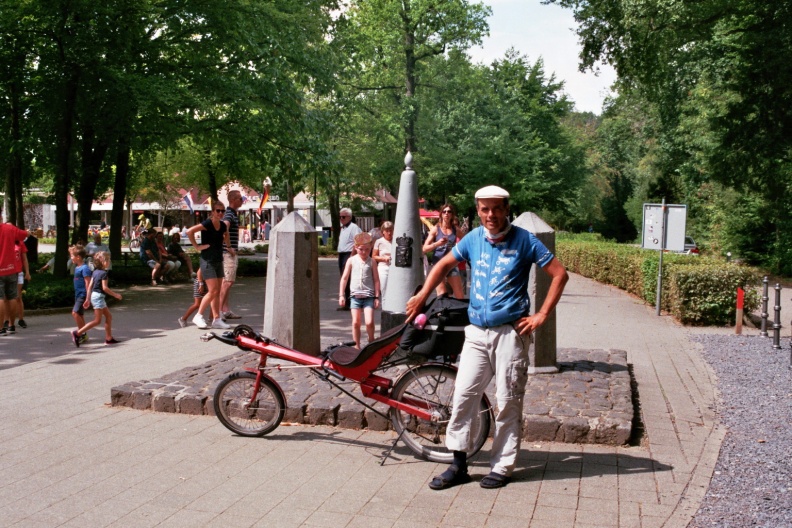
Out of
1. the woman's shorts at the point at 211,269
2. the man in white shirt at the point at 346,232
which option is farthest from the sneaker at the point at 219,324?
the man in white shirt at the point at 346,232

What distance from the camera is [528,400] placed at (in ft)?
22.0

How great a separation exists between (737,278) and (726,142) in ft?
35.7

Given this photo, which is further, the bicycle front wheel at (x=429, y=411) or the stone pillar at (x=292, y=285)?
the stone pillar at (x=292, y=285)

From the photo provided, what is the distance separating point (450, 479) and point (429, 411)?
2.25 ft

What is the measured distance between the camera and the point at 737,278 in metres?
13.8

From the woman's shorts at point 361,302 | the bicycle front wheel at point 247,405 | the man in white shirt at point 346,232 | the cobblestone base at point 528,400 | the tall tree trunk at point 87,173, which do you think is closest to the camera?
the cobblestone base at point 528,400

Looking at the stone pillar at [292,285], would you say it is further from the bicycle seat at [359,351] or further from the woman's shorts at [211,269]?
the woman's shorts at [211,269]

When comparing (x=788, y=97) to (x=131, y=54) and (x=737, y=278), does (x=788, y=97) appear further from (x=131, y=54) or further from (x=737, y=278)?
(x=131, y=54)

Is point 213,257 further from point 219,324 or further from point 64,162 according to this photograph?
point 64,162

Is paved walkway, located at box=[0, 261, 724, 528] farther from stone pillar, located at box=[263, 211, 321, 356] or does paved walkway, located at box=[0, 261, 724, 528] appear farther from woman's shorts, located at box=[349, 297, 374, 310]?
woman's shorts, located at box=[349, 297, 374, 310]

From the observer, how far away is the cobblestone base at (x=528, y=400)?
19.7ft

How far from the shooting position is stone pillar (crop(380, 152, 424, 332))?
9391 mm

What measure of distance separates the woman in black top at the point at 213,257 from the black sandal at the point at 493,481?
721cm

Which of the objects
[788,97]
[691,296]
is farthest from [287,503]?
[788,97]
